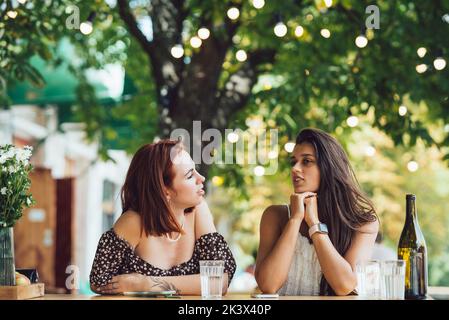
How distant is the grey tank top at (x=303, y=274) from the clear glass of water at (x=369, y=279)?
638mm

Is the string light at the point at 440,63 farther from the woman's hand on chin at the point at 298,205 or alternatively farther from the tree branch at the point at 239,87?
the woman's hand on chin at the point at 298,205

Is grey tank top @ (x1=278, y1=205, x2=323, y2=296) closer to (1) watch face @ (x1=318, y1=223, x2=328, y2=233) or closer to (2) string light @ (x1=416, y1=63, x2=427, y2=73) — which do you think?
(1) watch face @ (x1=318, y1=223, x2=328, y2=233)

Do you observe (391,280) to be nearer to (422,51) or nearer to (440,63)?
(440,63)

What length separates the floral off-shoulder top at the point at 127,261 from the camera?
3146mm

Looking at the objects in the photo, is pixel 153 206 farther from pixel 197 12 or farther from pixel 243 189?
pixel 243 189

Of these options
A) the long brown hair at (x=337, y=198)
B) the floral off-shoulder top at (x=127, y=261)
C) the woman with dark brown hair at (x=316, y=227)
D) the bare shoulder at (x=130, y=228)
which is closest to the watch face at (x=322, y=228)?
the woman with dark brown hair at (x=316, y=227)

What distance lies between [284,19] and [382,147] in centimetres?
925

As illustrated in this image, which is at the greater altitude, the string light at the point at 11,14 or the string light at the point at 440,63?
the string light at the point at 11,14

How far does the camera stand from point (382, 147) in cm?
1509

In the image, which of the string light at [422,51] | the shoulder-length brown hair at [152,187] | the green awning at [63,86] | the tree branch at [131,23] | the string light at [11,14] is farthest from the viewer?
the green awning at [63,86]

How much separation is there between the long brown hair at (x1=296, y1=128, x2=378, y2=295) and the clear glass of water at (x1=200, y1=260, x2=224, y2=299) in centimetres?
72

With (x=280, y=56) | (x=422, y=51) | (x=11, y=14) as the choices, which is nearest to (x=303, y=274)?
(x=422, y=51)

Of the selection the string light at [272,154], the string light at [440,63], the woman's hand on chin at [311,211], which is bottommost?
the woman's hand on chin at [311,211]
